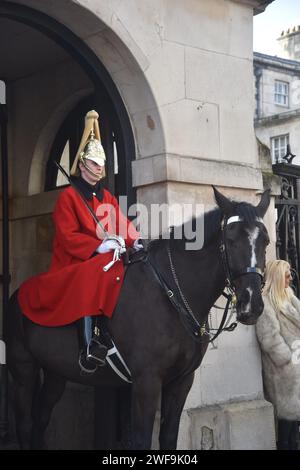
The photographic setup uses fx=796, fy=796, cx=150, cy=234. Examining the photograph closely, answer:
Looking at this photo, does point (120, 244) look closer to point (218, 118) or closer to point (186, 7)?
point (218, 118)

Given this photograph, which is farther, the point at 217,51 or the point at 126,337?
the point at 217,51

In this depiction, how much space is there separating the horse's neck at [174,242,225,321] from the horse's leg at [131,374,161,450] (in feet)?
1.73

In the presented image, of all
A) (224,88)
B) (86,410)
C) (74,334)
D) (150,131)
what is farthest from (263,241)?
(86,410)

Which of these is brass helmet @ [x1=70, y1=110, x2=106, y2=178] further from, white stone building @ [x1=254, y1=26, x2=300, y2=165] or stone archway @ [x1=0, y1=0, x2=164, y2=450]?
white stone building @ [x1=254, y1=26, x2=300, y2=165]

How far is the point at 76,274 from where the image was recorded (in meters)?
5.50

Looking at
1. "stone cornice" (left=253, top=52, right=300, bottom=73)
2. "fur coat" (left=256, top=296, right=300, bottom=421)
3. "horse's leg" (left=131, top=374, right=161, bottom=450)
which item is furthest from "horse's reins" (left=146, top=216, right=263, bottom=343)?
"stone cornice" (left=253, top=52, right=300, bottom=73)

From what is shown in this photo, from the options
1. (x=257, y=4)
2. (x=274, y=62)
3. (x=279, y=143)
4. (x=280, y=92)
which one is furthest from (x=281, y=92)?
(x=257, y=4)

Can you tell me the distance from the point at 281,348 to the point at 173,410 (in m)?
1.93

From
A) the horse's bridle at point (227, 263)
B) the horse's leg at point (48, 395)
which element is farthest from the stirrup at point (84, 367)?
the horse's bridle at point (227, 263)

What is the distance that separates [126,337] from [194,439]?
65.9 inches

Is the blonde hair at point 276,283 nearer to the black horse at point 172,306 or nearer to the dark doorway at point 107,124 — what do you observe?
A: the dark doorway at point 107,124

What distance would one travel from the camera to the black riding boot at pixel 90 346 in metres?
5.25

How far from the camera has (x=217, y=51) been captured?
7094 millimetres

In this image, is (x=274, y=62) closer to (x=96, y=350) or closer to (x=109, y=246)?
(x=109, y=246)
